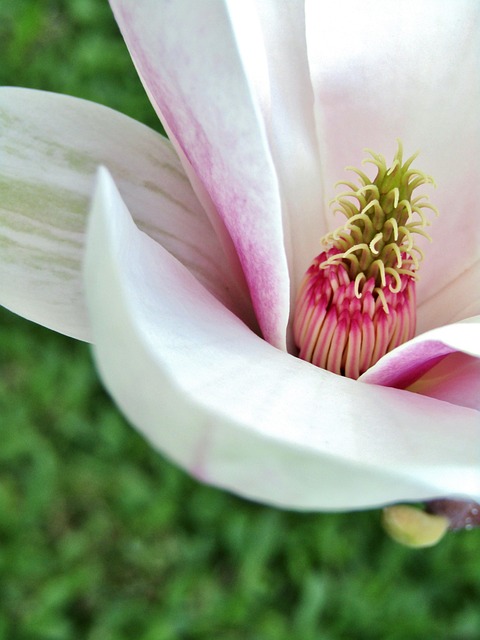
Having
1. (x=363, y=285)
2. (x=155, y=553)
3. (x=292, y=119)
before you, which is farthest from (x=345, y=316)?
(x=155, y=553)

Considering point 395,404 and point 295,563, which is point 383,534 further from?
point 395,404

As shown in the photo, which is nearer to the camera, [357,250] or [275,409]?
[275,409]

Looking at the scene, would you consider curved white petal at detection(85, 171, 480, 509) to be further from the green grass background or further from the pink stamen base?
the green grass background

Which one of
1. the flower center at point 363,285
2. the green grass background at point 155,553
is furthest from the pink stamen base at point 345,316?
the green grass background at point 155,553

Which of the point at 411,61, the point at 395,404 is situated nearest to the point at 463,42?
the point at 411,61

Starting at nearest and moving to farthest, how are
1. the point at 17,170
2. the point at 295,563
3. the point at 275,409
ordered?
the point at 275,409 → the point at 17,170 → the point at 295,563

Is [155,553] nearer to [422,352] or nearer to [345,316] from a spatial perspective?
[345,316]
